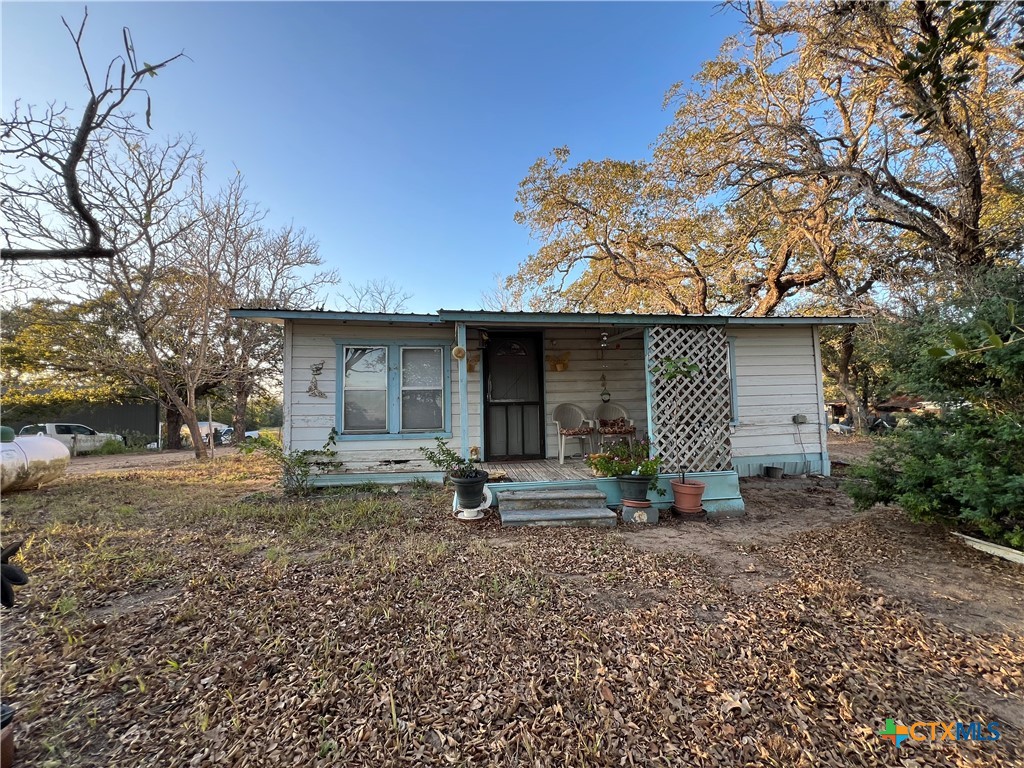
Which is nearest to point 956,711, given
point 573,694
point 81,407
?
point 573,694

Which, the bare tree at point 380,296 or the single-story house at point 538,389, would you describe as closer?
the single-story house at point 538,389

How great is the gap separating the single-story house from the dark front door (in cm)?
2

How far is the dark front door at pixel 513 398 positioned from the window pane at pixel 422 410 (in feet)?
2.68

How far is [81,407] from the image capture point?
54.2 ft

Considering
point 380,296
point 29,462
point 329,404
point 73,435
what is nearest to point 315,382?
point 329,404

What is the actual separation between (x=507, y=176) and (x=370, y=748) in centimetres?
1322

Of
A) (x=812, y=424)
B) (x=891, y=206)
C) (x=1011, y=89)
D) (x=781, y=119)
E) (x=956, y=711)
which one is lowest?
(x=956, y=711)

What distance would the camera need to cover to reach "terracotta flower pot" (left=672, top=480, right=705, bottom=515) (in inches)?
192

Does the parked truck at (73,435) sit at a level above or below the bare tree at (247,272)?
below

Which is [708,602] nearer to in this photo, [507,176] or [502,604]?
[502,604]

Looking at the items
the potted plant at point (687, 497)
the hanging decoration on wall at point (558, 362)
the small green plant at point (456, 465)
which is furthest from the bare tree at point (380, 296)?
the potted plant at point (687, 497)

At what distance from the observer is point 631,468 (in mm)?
4934

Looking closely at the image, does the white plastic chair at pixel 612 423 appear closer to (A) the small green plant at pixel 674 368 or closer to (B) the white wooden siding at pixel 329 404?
(A) the small green plant at pixel 674 368

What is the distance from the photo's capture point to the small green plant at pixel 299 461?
564 centimetres
